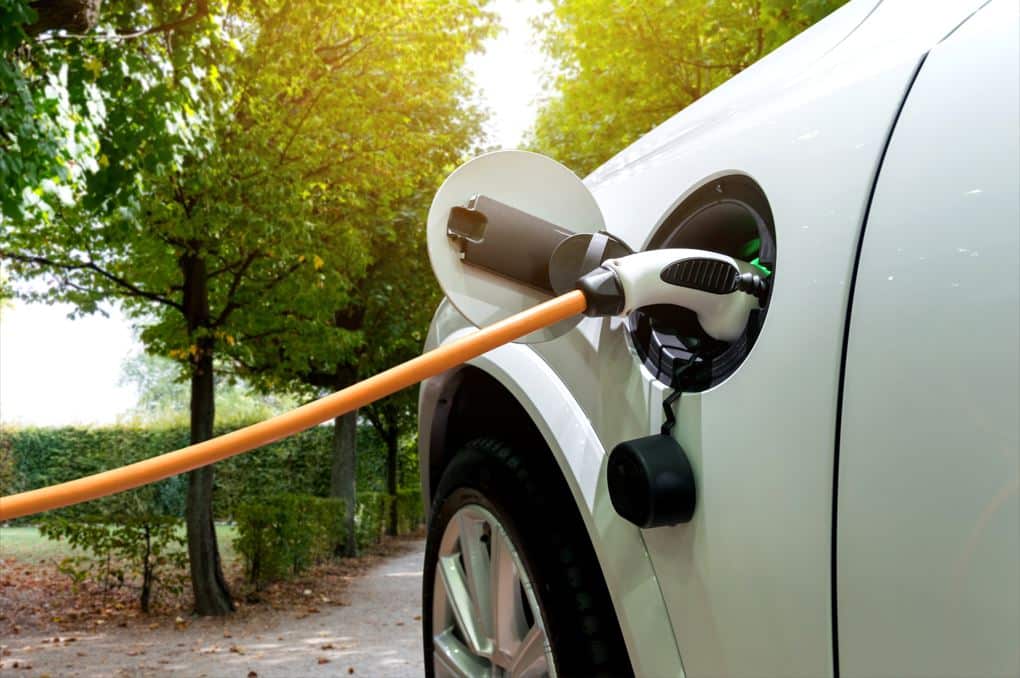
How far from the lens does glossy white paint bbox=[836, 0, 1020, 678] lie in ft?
2.77

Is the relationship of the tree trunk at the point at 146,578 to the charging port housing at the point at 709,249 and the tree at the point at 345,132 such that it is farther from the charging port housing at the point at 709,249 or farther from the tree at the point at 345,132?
the charging port housing at the point at 709,249

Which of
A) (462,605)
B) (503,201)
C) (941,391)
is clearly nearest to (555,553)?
(462,605)

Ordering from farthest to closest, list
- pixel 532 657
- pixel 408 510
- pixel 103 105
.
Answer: pixel 408 510 < pixel 103 105 < pixel 532 657

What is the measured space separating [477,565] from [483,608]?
102mm

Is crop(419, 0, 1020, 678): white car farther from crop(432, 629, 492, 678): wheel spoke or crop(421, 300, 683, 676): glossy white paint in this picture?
crop(432, 629, 492, 678): wheel spoke

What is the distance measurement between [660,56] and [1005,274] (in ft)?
29.0

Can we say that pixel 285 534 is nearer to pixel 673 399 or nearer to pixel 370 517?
pixel 370 517

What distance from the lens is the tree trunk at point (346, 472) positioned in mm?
14758

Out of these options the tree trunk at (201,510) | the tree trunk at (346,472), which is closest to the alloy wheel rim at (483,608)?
the tree trunk at (201,510)

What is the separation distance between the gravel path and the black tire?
17.8 feet

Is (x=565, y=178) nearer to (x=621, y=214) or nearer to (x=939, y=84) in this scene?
(x=621, y=214)

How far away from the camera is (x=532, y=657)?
67.1 inches

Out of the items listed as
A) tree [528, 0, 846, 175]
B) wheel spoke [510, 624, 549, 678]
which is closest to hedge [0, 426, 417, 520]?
tree [528, 0, 846, 175]

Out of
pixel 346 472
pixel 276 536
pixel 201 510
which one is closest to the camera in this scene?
pixel 201 510
